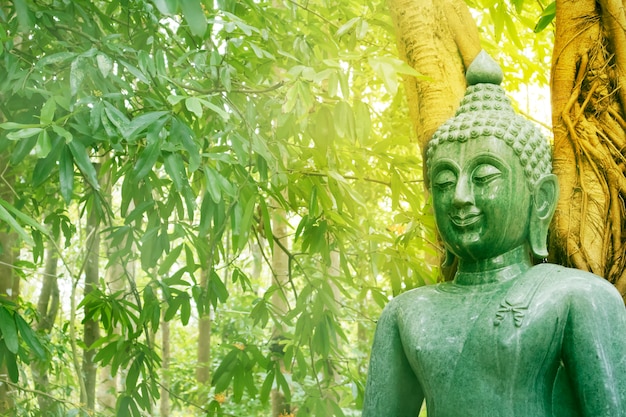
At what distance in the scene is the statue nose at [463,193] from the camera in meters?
1.81

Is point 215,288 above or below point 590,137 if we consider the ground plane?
below

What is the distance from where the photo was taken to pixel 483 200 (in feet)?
5.96

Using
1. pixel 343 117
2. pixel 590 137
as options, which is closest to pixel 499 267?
pixel 590 137

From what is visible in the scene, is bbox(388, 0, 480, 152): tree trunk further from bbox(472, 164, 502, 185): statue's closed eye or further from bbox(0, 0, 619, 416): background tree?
bbox(472, 164, 502, 185): statue's closed eye

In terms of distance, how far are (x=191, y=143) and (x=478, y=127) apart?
3.03 ft

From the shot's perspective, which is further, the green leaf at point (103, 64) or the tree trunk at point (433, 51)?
the tree trunk at point (433, 51)

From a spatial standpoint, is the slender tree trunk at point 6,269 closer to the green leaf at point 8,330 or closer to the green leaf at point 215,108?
the green leaf at point 8,330

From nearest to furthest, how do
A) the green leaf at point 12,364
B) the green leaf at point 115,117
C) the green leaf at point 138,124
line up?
the green leaf at point 138,124 < the green leaf at point 115,117 < the green leaf at point 12,364

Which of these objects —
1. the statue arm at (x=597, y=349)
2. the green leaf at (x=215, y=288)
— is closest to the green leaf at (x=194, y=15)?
the statue arm at (x=597, y=349)

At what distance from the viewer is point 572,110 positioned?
83.7 inches

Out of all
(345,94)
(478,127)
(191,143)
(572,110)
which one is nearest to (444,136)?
(478,127)

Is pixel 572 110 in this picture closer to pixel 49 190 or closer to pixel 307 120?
pixel 307 120

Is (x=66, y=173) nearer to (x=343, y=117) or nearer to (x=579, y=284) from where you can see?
(x=343, y=117)

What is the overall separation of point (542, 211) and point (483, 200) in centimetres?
20
